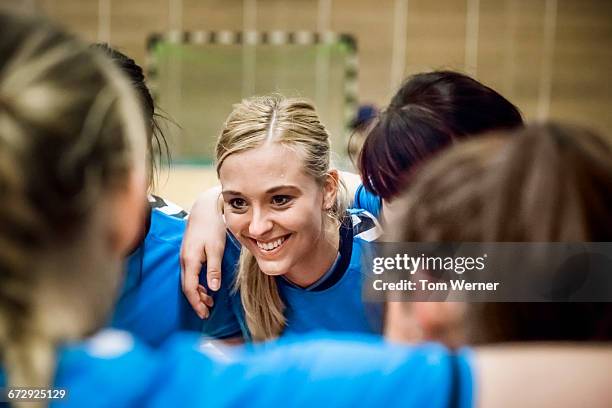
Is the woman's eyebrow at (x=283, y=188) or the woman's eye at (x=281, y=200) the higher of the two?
the woman's eyebrow at (x=283, y=188)

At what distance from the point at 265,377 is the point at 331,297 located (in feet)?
1.24

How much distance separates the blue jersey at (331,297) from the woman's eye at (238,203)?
0.20 ft

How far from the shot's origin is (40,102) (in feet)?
1.13

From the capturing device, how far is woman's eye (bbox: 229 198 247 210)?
753 mm

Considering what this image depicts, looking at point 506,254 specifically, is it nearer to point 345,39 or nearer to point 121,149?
point 121,149

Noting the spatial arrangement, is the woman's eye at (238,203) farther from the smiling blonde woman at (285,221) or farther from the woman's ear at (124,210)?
the woman's ear at (124,210)

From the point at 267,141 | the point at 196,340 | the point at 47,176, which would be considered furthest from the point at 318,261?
the point at 47,176

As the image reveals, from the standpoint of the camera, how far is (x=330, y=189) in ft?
2.70

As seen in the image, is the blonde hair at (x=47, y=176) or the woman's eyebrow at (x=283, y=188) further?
the woman's eyebrow at (x=283, y=188)

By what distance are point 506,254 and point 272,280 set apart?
370 mm

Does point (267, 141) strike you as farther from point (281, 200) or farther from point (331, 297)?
point (331, 297)

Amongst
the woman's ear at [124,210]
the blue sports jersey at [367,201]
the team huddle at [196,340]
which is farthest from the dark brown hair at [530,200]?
the blue sports jersey at [367,201]

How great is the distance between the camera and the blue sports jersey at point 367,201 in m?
0.76

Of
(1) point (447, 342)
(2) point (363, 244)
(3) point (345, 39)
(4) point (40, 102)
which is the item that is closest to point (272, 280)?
(2) point (363, 244)
